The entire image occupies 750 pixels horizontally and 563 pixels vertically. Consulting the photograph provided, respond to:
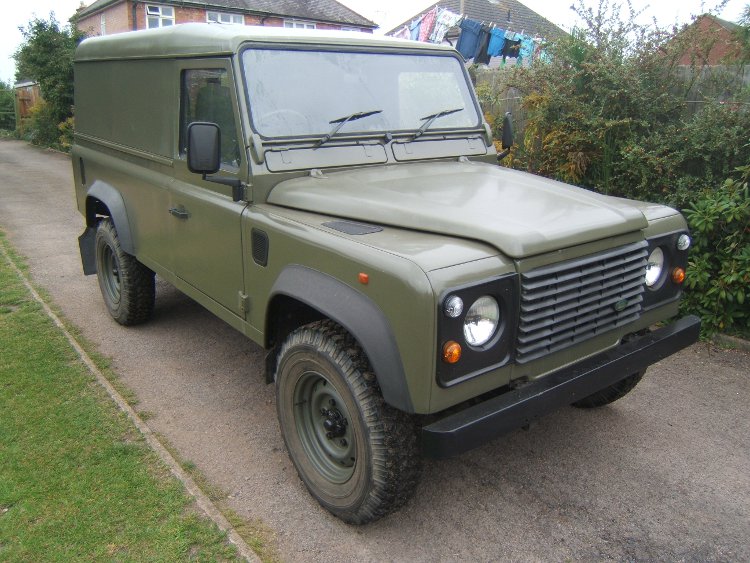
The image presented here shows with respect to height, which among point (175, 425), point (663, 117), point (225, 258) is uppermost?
point (663, 117)

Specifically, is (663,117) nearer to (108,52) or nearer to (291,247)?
(291,247)

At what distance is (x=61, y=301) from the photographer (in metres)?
5.76

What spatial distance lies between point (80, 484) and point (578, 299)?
8.11ft

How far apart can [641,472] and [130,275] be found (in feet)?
12.3

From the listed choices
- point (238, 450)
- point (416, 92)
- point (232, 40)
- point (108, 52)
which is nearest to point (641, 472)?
point (238, 450)

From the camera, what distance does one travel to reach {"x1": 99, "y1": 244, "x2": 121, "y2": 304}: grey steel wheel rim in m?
5.29

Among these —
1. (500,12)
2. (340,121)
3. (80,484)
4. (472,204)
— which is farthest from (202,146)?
(500,12)

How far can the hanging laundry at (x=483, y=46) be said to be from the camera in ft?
40.9

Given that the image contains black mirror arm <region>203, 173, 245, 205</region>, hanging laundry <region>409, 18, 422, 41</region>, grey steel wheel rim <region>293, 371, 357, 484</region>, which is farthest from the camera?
hanging laundry <region>409, 18, 422, 41</region>

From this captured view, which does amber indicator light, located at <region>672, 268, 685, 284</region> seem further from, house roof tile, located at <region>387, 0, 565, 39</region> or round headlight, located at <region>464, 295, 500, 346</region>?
house roof tile, located at <region>387, 0, 565, 39</region>

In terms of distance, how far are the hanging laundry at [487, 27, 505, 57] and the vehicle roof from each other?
9.16m

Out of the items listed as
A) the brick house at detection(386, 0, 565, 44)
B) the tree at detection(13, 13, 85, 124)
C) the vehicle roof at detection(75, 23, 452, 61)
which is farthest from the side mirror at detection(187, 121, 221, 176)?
the brick house at detection(386, 0, 565, 44)

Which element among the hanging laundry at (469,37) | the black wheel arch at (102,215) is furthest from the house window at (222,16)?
the black wheel arch at (102,215)

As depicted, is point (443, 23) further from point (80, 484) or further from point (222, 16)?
point (222, 16)
